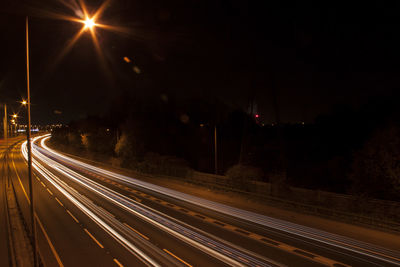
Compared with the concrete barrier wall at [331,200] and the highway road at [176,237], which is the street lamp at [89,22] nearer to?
the highway road at [176,237]

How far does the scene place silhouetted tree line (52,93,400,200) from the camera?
16.1m

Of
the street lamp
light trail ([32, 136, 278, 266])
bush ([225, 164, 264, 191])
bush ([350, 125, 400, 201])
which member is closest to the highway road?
light trail ([32, 136, 278, 266])

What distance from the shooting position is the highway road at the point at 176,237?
10773 millimetres

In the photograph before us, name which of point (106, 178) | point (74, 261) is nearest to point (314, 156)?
point (106, 178)

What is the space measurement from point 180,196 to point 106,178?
1218 centimetres

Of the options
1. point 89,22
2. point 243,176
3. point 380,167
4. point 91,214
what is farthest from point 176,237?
point 380,167

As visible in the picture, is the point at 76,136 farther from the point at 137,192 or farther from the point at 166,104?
the point at 137,192

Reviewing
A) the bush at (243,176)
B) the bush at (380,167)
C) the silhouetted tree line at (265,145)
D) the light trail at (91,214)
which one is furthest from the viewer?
the bush at (243,176)

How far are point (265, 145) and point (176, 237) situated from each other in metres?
26.2

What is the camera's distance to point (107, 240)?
13.0 m

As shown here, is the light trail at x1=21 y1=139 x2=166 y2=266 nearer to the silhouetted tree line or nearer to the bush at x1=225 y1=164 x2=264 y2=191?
the silhouetted tree line

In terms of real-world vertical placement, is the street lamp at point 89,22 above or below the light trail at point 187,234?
above

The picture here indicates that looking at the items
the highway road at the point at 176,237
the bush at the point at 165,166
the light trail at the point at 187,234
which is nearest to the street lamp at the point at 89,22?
the highway road at the point at 176,237

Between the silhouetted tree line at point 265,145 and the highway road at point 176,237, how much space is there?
485cm
